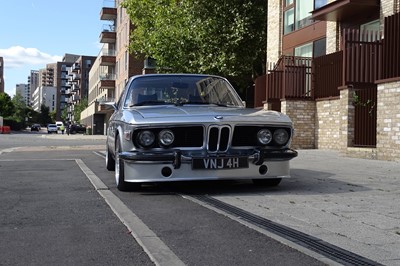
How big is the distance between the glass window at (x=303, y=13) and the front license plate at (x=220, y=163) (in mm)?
15969

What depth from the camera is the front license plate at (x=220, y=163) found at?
6.61 meters

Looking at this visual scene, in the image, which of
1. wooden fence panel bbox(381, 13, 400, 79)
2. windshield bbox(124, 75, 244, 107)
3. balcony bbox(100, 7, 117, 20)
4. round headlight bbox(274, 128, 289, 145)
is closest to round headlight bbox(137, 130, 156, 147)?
windshield bbox(124, 75, 244, 107)

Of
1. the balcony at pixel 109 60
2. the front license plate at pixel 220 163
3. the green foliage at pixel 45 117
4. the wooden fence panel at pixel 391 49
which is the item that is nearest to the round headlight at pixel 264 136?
the front license plate at pixel 220 163

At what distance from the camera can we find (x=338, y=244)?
4344 millimetres

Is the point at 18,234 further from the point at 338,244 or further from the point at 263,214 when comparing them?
the point at 338,244

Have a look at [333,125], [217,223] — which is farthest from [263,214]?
[333,125]

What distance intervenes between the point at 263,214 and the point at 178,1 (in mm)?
30109

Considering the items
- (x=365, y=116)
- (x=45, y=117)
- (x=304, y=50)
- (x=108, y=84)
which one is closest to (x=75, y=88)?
(x=45, y=117)

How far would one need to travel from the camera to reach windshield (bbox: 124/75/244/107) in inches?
317

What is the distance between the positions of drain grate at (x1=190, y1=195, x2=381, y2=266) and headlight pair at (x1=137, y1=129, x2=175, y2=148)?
1.13 meters

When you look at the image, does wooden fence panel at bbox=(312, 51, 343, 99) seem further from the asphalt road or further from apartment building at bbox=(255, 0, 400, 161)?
the asphalt road

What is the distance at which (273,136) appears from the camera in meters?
7.05

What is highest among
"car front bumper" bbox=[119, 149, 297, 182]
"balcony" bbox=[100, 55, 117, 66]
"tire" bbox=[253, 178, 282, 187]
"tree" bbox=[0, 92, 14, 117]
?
"balcony" bbox=[100, 55, 117, 66]

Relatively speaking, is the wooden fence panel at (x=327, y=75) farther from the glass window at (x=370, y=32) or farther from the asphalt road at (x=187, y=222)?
the asphalt road at (x=187, y=222)
